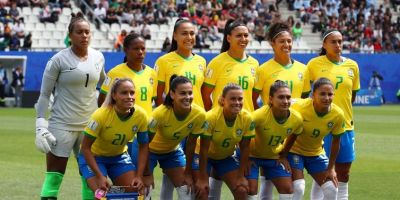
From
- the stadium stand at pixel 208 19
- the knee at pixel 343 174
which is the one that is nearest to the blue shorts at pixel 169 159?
the knee at pixel 343 174

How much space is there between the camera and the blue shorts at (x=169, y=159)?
10.3m

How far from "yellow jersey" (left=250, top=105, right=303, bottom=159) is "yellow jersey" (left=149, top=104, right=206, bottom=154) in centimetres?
67

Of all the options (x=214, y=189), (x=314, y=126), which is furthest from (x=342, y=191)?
(x=214, y=189)

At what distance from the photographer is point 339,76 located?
36.8 feet

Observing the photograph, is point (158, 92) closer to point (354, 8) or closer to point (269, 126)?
point (269, 126)

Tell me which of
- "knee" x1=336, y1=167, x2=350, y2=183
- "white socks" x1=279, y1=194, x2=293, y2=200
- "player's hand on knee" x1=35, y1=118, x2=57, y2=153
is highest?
"player's hand on knee" x1=35, y1=118, x2=57, y2=153

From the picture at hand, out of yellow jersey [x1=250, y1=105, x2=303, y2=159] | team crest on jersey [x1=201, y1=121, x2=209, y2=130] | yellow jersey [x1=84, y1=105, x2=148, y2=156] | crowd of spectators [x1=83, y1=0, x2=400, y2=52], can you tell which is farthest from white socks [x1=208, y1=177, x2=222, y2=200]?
crowd of spectators [x1=83, y1=0, x2=400, y2=52]

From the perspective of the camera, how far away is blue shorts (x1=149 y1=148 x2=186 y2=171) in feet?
33.7

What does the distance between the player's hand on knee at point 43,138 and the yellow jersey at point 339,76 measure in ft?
10.9

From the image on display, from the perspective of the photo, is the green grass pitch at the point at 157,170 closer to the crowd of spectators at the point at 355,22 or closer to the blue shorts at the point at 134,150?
the blue shorts at the point at 134,150

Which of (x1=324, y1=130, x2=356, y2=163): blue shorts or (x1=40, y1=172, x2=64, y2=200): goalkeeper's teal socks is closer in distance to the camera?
(x1=40, y1=172, x2=64, y2=200): goalkeeper's teal socks

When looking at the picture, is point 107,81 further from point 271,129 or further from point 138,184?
point 271,129

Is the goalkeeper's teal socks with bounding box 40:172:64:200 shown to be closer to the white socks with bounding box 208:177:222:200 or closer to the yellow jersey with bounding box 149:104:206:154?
the yellow jersey with bounding box 149:104:206:154

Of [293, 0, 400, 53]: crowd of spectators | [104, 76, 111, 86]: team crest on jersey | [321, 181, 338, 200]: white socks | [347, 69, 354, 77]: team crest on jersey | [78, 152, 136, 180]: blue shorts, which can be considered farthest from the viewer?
[293, 0, 400, 53]: crowd of spectators
